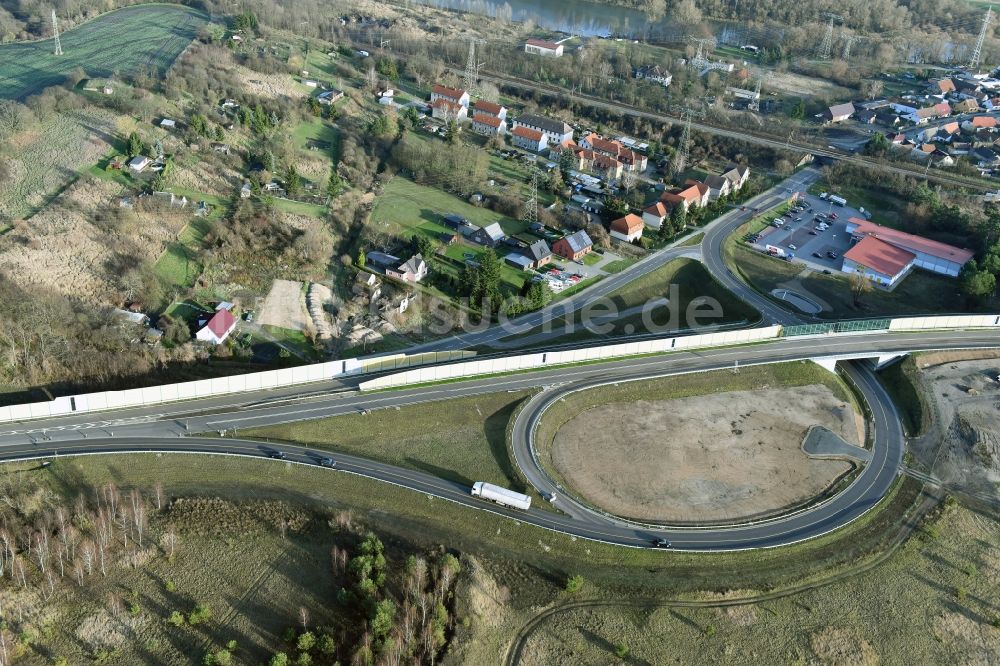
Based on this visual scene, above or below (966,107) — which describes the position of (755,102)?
below

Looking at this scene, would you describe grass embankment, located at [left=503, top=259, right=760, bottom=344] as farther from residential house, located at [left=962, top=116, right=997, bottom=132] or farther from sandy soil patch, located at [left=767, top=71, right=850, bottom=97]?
sandy soil patch, located at [left=767, top=71, right=850, bottom=97]

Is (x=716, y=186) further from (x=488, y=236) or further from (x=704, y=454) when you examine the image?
(x=704, y=454)

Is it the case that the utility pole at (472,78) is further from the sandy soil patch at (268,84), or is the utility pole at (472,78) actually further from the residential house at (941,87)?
the residential house at (941,87)

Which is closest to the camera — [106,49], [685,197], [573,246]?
[573,246]

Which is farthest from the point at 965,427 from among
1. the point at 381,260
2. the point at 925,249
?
the point at 381,260

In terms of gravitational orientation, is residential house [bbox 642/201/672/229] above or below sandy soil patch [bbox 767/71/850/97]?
below

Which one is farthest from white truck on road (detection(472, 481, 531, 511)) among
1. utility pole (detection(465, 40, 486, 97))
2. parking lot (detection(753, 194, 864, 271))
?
utility pole (detection(465, 40, 486, 97))

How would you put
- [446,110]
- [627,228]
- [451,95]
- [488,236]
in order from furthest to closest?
[451,95]
[446,110]
[627,228]
[488,236]
